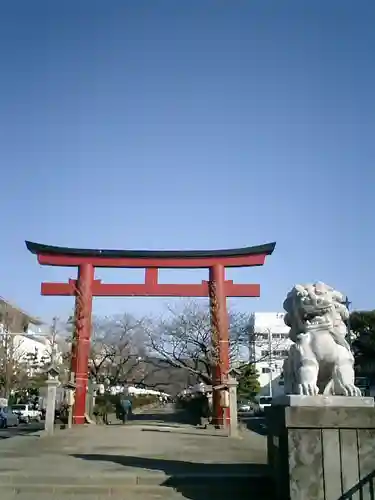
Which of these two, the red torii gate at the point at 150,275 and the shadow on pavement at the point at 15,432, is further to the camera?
the red torii gate at the point at 150,275

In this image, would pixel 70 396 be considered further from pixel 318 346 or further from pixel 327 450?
pixel 327 450

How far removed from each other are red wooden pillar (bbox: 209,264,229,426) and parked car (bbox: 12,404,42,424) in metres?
15.7

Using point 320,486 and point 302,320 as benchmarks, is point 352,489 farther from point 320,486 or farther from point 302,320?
point 302,320

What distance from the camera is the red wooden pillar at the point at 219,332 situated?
2358 cm

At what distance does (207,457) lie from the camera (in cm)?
1092

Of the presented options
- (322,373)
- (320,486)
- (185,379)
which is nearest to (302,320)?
(322,373)

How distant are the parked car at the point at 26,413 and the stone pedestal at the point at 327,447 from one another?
30.4 m

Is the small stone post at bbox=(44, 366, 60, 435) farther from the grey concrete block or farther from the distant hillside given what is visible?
the distant hillside

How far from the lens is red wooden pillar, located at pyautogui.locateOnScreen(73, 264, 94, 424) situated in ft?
75.6

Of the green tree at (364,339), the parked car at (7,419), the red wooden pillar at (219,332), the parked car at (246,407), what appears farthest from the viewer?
the parked car at (246,407)

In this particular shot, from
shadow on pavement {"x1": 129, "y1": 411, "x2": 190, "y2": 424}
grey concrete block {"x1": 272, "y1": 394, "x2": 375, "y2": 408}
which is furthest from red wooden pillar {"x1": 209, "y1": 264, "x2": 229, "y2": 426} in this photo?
grey concrete block {"x1": 272, "y1": 394, "x2": 375, "y2": 408}

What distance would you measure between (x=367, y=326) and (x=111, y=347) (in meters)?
20.5

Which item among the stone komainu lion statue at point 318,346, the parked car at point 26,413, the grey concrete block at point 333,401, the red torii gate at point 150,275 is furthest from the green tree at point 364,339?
the grey concrete block at point 333,401

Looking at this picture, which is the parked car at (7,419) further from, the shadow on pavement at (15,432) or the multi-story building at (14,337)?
the multi-story building at (14,337)
